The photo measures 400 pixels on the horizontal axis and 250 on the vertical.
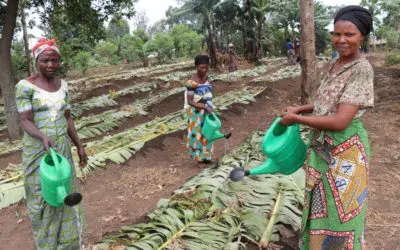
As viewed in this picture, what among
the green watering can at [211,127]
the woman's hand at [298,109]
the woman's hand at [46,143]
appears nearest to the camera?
the woman's hand at [298,109]

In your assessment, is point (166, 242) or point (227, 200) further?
point (227, 200)

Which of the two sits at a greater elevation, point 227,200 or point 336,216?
point 336,216

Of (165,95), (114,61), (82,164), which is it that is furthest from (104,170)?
(114,61)

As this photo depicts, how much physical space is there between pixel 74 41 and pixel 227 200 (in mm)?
21517

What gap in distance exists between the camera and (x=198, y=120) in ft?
17.5

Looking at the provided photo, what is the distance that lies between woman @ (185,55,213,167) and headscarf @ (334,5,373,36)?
3173mm

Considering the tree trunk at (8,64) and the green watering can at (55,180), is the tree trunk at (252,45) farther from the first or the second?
the green watering can at (55,180)

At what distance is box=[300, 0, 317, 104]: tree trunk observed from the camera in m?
6.62

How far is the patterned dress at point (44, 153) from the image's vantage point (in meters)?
2.66

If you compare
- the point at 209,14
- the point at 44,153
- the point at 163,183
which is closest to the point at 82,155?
the point at 44,153

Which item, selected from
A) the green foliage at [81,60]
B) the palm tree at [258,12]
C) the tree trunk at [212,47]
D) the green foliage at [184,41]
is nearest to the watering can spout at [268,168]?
the tree trunk at [212,47]

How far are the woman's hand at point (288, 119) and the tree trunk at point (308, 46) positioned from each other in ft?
16.1

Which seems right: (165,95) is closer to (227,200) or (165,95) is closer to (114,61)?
(227,200)

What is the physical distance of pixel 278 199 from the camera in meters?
3.49
